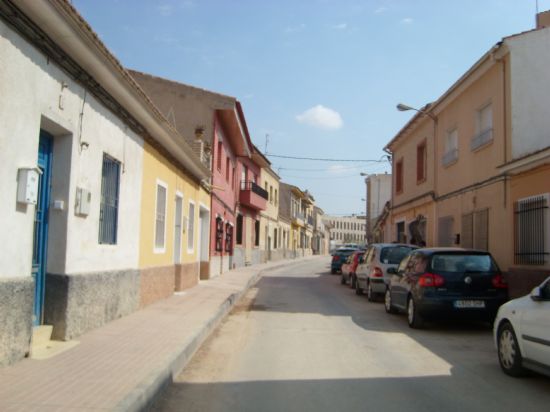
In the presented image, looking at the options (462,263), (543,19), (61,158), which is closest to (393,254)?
(462,263)

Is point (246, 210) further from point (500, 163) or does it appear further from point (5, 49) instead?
point (5, 49)

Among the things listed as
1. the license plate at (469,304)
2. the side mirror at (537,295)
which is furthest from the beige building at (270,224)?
the side mirror at (537,295)

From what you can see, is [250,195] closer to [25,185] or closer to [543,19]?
[543,19]

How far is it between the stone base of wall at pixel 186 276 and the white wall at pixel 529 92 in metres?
9.01

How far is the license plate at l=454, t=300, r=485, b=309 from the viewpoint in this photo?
10016 millimetres

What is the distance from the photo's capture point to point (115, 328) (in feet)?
27.9

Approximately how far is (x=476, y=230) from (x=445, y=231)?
3092mm

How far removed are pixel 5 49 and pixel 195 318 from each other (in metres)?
5.90

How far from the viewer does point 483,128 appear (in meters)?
15.6

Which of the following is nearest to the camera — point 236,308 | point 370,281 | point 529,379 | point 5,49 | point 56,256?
point 5,49

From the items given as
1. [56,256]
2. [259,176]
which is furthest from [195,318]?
[259,176]

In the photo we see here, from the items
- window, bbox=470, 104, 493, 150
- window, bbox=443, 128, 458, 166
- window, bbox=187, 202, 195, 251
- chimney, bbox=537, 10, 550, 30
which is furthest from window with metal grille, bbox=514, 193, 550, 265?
window, bbox=187, 202, 195, 251

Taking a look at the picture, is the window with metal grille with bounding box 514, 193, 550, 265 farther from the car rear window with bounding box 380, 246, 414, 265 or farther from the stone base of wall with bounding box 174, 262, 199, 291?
the stone base of wall with bounding box 174, 262, 199, 291

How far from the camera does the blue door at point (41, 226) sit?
23.3ft
